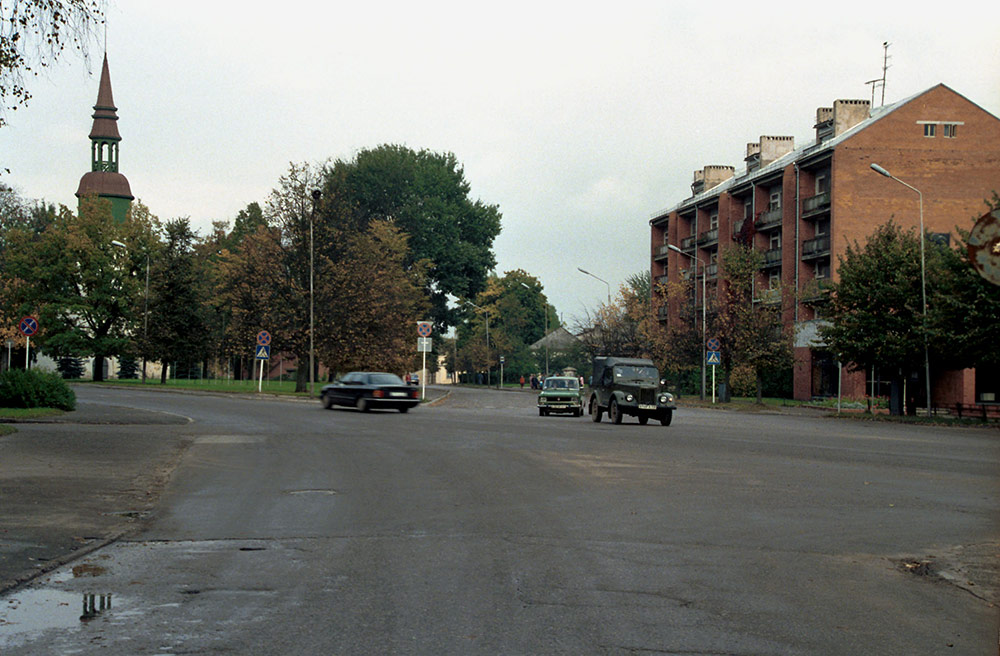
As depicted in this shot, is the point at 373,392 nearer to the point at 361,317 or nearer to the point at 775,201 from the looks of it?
the point at 361,317

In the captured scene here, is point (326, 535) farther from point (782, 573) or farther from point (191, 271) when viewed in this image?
point (191, 271)

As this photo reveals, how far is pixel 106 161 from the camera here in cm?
9694

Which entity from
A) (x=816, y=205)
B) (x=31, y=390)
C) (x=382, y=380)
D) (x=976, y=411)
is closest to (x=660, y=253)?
(x=816, y=205)

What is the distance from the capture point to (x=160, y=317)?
65.9 m

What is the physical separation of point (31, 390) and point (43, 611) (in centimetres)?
2356

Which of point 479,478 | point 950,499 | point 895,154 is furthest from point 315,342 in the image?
point 950,499

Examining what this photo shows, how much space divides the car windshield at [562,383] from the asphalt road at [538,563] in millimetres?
19181

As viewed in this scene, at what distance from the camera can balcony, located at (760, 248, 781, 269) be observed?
6398 centimetres

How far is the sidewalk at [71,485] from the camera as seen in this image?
8.73m

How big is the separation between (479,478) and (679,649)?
9324mm

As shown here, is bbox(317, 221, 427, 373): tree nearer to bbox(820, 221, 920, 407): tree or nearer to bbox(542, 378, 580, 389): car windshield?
bbox(542, 378, 580, 389): car windshield

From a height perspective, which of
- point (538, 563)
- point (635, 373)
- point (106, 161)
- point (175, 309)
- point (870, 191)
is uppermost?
point (106, 161)

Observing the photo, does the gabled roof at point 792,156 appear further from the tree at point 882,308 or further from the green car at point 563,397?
the green car at point 563,397

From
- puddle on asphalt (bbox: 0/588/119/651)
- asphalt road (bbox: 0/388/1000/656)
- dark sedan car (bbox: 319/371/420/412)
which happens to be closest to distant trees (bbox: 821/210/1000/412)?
asphalt road (bbox: 0/388/1000/656)
